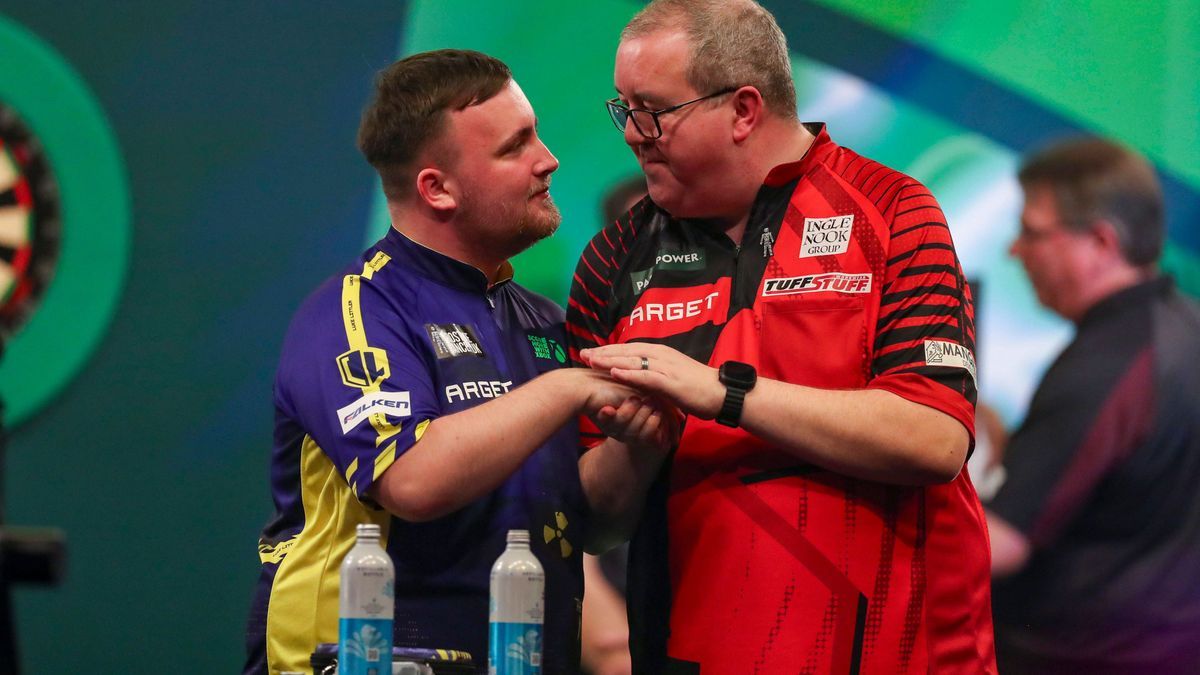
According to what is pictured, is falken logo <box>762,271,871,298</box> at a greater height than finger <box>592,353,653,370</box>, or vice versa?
falken logo <box>762,271,871,298</box>

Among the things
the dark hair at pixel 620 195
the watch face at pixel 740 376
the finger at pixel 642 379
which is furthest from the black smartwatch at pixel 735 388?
the dark hair at pixel 620 195

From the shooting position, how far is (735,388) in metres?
2.23

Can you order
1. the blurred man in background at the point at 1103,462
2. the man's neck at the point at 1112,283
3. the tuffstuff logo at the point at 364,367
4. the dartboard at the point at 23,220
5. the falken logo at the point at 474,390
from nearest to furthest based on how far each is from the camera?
the tuffstuff logo at the point at 364,367, the falken logo at the point at 474,390, the blurred man in background at the point at 1103,462, the dartboard at the point at 23,220, the man's neck at the point at 1112,283

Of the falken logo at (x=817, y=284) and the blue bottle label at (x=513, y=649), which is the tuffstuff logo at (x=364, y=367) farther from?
the falken logo at (x=817, y=284)

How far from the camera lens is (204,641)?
437cm

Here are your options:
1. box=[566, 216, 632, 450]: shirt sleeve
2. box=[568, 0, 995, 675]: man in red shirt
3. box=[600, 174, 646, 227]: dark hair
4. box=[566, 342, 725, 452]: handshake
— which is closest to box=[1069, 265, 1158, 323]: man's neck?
box=[600, 174, 646, 227]: dark hair

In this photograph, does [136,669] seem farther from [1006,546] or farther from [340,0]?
[1006,546]

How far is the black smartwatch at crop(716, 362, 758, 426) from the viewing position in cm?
222

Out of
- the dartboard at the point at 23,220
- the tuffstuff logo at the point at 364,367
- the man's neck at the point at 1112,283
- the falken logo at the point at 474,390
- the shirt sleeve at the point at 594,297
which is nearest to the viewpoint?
the tuffstuff logo at the point at 364,367

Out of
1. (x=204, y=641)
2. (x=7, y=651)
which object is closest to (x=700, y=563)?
(x=7, y=651)

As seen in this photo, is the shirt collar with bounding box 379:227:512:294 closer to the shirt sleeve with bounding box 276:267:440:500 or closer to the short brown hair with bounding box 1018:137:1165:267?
the shirt sleeve with bounding box 276:267:440:500

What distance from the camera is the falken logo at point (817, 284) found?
2348 mm

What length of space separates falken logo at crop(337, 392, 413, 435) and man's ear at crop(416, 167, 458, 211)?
1.75 ft

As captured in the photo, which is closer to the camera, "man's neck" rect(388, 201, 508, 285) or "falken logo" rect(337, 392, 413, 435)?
"falken logo" rect(337, 392, 413, 435)
